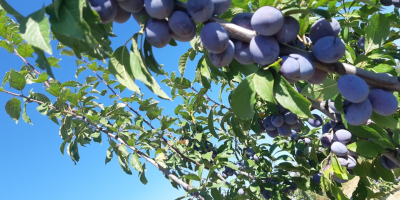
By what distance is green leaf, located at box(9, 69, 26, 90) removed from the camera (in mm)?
2047

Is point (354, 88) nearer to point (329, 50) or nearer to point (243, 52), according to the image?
point (329, 50)

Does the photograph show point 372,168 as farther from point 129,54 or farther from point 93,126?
point 93,126

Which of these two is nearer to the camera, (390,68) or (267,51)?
(267,51)

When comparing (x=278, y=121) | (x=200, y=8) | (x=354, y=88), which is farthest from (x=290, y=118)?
(x=200, y=8)

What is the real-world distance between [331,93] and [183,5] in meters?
0.68

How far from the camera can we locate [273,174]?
8.88ft

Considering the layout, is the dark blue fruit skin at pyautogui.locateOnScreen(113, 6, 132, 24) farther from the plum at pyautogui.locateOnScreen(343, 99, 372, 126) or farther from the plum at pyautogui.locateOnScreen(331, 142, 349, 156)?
the plum at pyautogui.locateOnScreen(331, 142, 349, 156)

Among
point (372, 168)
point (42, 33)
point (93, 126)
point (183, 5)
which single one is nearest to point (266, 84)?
point (183, 5)

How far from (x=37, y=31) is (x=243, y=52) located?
0.59 meters

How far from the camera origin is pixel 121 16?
0.91m

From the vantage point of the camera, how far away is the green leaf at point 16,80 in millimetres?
2047

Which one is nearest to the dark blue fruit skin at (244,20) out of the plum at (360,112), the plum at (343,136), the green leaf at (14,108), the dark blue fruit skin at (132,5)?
the dark blue fruit skin at (132,5)

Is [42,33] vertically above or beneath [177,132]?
above

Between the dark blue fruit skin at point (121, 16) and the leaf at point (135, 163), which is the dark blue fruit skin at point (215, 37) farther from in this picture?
the leaf at point (135, 163)
